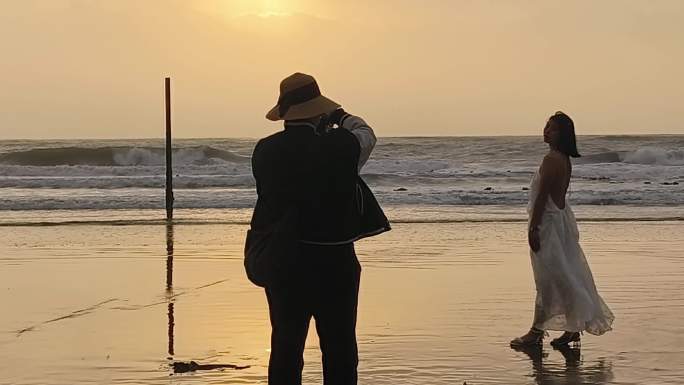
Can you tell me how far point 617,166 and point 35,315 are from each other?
127 feet

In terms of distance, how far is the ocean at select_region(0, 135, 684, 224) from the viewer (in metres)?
24.7

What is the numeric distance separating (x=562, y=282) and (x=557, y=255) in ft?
0.60

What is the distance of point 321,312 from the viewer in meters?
5.24

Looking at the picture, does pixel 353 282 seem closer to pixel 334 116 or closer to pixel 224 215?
pixel 334 116

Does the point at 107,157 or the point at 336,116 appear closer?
the point at 336,116

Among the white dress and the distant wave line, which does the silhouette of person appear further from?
the distant wave line

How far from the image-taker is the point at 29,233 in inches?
728

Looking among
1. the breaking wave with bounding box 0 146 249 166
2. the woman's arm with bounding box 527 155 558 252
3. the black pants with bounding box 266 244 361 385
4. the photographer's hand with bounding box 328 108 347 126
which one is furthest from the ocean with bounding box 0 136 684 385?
the breaking wave with bounding box 0 146 249 166

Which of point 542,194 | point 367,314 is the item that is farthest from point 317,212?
point 367,314

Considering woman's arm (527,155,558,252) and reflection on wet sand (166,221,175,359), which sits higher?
woman's arm (527,155,558,252)

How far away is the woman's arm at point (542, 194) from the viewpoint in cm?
811

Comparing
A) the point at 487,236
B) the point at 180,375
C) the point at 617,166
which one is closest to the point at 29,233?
the point at 487,236

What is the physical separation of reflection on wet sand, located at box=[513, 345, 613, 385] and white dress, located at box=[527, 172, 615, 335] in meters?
0.18

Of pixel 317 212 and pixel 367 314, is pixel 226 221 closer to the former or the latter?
pixel 367 314
